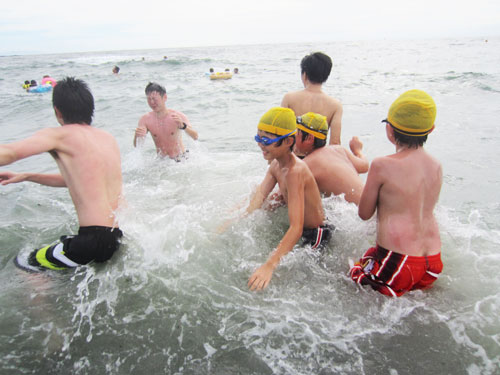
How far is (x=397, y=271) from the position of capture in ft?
8.13

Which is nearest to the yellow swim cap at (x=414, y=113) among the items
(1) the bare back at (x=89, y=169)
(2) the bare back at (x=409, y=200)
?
(2) the bare back at (x=409, y=200)

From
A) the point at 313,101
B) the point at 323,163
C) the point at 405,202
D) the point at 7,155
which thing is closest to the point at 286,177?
the point at 323,163

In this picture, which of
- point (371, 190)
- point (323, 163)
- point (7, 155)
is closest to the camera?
point (7, 155)

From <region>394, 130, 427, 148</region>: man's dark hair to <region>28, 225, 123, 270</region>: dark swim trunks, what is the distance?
2.38 m

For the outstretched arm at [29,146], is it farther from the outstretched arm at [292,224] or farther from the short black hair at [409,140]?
the short black hair at [409,140]

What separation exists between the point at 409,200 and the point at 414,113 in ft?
1.97

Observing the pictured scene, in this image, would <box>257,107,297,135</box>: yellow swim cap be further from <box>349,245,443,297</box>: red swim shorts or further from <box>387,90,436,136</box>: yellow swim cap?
<box>349,245,443,297</box>: red swim shorts

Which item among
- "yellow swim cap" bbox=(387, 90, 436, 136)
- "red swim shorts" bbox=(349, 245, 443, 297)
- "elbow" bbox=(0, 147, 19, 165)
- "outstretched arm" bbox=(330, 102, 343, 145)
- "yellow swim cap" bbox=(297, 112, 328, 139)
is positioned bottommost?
"red swim shorts" bbox=(349, 245, 443, 297)

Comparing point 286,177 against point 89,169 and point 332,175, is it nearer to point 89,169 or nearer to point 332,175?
point 332,175

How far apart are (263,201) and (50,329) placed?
2.20 meters

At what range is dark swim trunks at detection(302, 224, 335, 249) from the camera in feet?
10.8

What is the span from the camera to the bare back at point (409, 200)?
2318 millimetres

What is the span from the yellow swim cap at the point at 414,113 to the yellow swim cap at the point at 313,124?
1.09 meters

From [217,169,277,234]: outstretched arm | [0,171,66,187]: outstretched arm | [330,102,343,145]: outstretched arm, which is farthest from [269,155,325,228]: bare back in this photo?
[0,171,66,187]: outstretched arm
